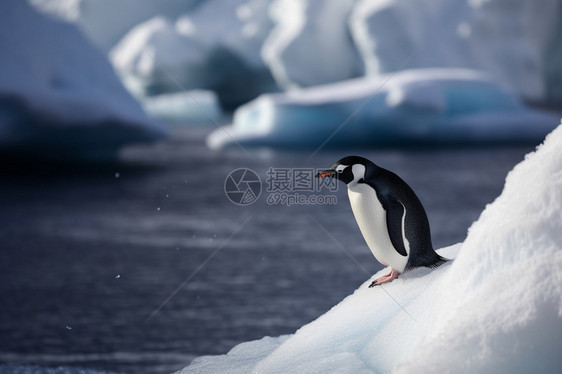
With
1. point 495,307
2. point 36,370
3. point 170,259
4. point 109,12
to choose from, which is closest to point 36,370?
point 36,370

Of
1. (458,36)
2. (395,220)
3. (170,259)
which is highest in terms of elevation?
(458,36)

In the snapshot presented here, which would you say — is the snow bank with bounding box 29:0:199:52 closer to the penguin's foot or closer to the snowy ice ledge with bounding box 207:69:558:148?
the snowy ice ledge with bounding box 207:69:558:148

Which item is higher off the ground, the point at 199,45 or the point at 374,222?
the point at 199,45

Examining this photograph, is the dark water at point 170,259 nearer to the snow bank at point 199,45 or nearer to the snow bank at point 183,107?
the snow bank at point 199,45

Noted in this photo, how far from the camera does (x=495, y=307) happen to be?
5.50 feet

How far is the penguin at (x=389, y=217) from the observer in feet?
7.84

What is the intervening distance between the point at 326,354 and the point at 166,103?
20730 millimetres

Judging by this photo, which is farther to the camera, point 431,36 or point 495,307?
point 431,36

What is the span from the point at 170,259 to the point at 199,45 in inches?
521

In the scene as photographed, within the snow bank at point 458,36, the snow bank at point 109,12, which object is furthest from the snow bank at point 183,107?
the snow bank at point 458,36

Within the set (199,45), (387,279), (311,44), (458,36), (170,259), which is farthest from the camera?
(199,45)

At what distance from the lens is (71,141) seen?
12.4 meters

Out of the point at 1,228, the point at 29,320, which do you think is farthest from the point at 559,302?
the point at 1,228

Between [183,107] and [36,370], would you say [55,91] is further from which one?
[183,107]
